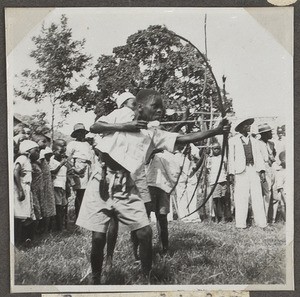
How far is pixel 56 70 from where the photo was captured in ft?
7.69

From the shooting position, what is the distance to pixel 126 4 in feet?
7.64

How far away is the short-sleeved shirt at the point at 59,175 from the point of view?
2330 mm

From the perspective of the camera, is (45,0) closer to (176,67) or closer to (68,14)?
(68,14)

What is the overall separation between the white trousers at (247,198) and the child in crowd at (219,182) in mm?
45

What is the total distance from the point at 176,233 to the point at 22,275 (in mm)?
514

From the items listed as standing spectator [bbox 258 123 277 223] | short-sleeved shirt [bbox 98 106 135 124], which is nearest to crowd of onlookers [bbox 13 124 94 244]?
short-sleeved shirt [bbox 98 106 135 124]

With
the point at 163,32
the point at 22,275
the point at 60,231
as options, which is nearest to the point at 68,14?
the point at 163,32

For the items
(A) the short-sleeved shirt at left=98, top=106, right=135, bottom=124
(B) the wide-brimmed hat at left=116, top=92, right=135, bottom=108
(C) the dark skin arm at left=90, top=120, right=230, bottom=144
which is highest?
(B) the wide-brimmed hat at left=116, top=92, right=135, bottom=108

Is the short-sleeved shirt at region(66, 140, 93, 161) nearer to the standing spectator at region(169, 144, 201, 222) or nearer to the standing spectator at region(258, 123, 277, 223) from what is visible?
the standing spectator at region(169, 144, 201, 222)

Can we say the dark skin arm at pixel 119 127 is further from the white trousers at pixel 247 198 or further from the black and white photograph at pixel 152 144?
the white trousers at pixel 247 198

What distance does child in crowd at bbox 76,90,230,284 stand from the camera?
2.31 metres

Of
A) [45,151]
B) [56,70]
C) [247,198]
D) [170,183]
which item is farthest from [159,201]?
[56,70]

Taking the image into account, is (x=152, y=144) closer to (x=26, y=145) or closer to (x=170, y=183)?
(x=170, y=183)

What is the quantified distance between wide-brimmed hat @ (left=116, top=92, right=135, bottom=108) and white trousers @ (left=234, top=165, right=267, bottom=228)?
0.43 m
